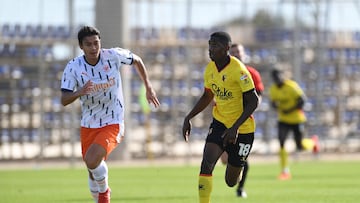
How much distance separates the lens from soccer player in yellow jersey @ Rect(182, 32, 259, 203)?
12820mm

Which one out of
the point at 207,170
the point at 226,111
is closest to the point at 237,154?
the point at 226,111

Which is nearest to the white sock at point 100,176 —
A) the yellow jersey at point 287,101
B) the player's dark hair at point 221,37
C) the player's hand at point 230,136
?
the player's hand at point 230,136

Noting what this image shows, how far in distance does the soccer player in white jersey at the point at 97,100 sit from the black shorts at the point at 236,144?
0.81 m

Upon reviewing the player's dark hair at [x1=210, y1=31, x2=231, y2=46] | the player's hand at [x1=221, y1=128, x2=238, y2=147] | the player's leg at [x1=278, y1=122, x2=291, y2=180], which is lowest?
the player's leg at [x1=278, y1=122, x2=291, y2=180]

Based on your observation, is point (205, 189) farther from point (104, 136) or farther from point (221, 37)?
point (221, 37)

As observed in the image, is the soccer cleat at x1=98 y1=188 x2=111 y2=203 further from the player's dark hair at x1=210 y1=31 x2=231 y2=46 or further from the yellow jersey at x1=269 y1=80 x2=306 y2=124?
the yellow jersey at x1=269 y1=80 x2=306 y2=124

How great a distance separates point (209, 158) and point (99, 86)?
1615mm

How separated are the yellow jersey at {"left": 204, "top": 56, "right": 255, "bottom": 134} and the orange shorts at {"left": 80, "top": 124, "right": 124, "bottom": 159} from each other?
4.19ft

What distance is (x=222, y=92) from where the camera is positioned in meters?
13.2

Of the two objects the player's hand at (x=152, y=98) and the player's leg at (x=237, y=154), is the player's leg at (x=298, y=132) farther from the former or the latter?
the player's hand at (x=152, y=98)

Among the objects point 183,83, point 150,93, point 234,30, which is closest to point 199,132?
point 183,83

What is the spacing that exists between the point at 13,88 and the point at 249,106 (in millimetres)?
22243

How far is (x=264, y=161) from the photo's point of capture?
116 ft

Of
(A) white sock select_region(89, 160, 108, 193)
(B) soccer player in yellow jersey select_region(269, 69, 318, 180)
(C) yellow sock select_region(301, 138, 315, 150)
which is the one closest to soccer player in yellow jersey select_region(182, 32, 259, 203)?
(A) white sock select_region(89, 160, 108, 193)
